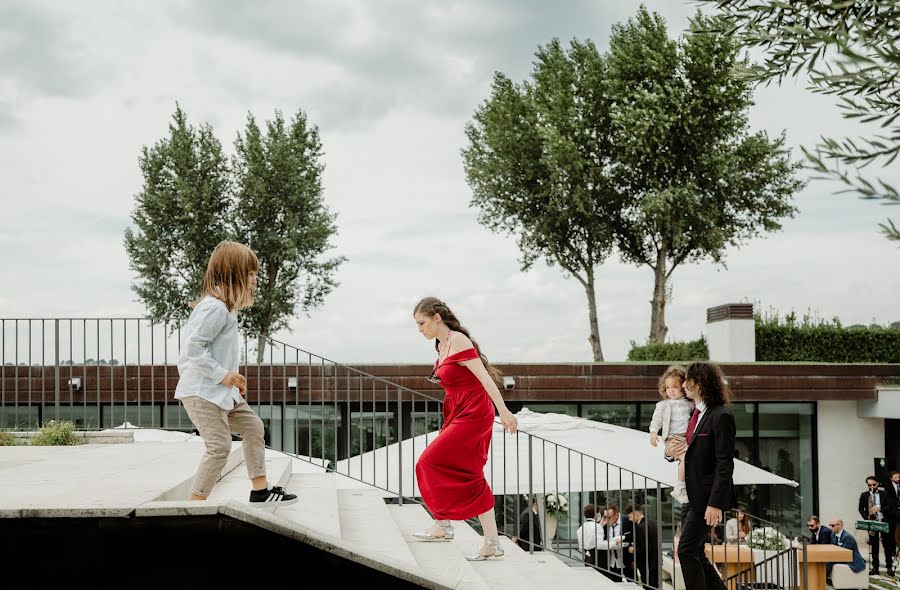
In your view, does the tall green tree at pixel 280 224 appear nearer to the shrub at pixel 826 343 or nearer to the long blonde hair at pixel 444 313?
the shrub at pixel 826 343

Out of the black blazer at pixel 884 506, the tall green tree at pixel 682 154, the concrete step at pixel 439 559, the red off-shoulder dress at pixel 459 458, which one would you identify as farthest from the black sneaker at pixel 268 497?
the tall green tree at pixel 682 154

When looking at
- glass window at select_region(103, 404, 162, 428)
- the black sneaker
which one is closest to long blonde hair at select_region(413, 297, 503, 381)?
the black sneaker

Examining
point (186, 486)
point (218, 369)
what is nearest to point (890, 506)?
point (186, 486)

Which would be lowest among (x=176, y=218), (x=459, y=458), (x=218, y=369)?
(x=459, y=458)

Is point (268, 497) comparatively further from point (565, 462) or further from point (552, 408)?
point (552, 408)

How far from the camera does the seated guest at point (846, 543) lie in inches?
547

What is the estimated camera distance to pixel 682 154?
2998cm

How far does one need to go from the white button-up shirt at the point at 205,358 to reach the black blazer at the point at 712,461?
130 inches

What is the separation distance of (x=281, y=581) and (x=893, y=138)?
13.5 feet

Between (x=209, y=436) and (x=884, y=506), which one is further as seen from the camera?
(x=884, y=506)

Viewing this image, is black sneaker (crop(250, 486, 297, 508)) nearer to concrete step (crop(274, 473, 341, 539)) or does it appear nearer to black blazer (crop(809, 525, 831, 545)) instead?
concrete step (crop(274, 473, 341, 539))

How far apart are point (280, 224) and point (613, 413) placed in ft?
57.7

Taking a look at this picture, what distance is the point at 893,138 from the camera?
299 centimetres

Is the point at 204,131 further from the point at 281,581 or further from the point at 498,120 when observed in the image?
the point at 281,581
